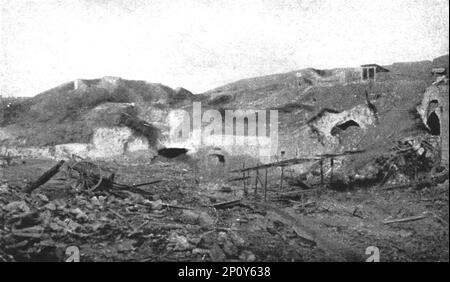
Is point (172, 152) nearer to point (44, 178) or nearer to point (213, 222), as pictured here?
point (213, 222)

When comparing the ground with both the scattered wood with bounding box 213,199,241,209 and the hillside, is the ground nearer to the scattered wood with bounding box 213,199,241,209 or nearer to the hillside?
the scattered wood with bounding box 213,199,241,209

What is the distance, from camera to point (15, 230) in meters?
6.71

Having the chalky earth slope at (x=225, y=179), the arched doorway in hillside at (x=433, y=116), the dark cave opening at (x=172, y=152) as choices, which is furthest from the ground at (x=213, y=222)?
the arched doorway in hillside at (x=433, y=116)

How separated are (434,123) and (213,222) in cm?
424

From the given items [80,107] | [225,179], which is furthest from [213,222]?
[80,107]

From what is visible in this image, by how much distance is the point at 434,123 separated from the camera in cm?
704

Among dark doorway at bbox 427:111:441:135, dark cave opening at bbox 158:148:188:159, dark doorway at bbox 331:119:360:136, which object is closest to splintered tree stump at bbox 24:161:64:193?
dark cave opening at bbox 158:148:188:159

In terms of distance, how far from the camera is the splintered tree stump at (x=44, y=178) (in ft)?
24.5

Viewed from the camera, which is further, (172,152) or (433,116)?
(172,152)

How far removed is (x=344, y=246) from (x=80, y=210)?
4557 mm

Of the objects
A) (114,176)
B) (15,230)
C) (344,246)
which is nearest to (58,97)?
(114,176)

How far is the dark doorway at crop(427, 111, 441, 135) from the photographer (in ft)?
22.7

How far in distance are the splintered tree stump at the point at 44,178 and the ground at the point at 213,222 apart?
0.29ft
